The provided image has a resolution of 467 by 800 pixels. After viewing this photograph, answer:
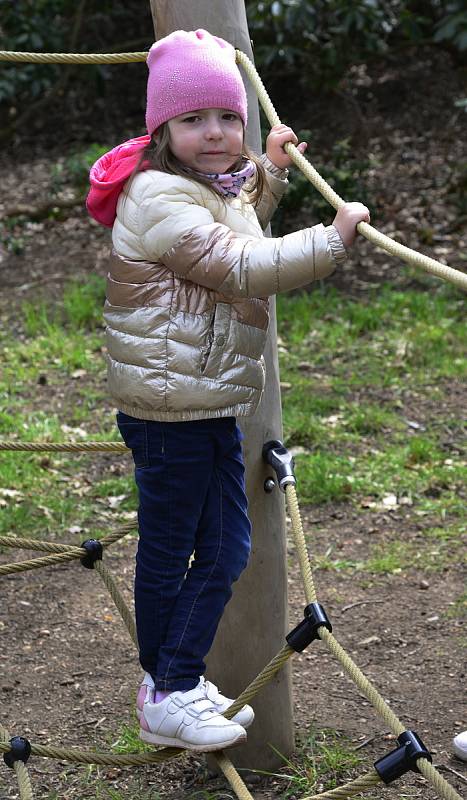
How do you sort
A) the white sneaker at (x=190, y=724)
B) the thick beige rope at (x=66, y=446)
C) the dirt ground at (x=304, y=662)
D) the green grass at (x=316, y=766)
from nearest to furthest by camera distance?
the white sneaker at (x=190, y=724) < the green grass at (x=316, y=766) < the dirt ground at (x=304, y=662) < the thick beige rope at (x=66, y=446)

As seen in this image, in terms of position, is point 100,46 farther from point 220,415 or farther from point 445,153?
point 220,415

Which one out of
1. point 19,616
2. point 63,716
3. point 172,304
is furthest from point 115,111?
point 172,304

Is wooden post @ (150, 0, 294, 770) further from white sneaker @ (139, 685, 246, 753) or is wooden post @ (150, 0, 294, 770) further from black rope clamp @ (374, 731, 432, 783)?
black rope clamp @ (374, 731, 432, 783)

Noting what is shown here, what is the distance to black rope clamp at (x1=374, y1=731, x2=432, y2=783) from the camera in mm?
2189

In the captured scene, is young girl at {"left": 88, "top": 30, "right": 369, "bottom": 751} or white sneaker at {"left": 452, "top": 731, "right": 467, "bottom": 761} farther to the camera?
white sneaker at {"left": 452, "top": 731, "right": 467, "bottom": 761}

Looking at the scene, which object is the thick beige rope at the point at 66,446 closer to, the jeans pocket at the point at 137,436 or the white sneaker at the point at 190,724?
the jeans pocket at the point at 137,436

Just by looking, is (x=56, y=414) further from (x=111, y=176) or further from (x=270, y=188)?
(x=111, y=176)

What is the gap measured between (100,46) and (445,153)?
2.92m

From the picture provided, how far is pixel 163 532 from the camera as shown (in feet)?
7.95

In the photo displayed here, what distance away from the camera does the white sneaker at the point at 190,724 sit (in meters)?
2.45

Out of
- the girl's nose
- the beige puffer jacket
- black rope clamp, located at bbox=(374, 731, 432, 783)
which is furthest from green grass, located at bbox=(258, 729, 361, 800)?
the girl's nose

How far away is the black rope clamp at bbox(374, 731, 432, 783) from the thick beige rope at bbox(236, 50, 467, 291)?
2.85ft

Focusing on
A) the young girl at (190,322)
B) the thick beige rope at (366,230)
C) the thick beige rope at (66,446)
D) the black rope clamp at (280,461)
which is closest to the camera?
the thick beige rope at (366,230)

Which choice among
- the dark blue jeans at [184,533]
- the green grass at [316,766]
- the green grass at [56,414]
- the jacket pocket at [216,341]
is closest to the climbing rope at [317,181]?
the jacket pocket at [216,341]
